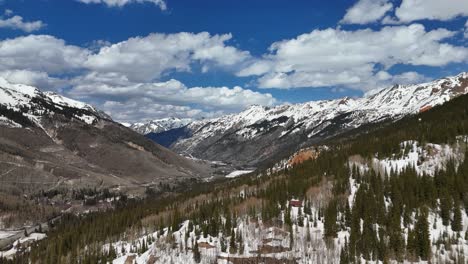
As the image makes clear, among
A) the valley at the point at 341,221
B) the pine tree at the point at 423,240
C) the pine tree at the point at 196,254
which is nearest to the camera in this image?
the pine tree at the point at 423,240

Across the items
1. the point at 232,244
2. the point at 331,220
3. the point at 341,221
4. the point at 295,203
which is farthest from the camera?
the point at 295,203

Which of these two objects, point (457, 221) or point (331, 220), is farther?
point (331, 220)

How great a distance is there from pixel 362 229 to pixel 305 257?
14.1 m

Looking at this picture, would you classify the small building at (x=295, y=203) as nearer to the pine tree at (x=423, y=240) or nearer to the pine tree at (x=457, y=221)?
the pine tree at (x=423, y=240)

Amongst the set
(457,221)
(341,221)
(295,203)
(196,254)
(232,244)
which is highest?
(295,203)

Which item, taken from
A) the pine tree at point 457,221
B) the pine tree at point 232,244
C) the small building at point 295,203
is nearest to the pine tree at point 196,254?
the pine tree at point 232,244

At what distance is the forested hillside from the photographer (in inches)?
3391

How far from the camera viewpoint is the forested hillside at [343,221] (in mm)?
86125

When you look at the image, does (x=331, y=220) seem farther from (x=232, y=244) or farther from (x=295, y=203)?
(x=232, y=244)

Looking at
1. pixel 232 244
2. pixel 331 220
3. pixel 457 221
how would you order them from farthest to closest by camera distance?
1. pixel 331 220
2. pixel 232 244
3. pixel 457 221

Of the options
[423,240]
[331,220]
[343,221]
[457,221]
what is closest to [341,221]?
[343,221]

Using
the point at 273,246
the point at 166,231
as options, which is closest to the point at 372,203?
the point at 273,246

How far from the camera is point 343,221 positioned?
99250mm

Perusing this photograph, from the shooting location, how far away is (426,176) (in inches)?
4205
